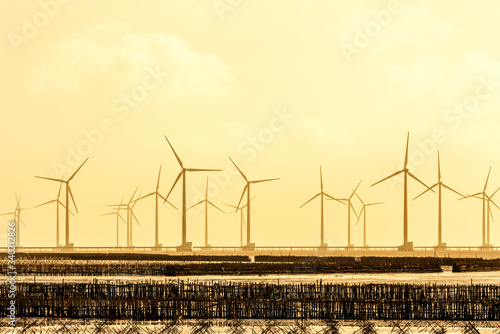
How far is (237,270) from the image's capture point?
Answer: 100000 mm

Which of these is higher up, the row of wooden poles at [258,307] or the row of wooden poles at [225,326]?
the row of wooden poles at [258,307]

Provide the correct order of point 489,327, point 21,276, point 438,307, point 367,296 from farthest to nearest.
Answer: point 21,276 → point 367,296 → point 438,307 → point 489,327

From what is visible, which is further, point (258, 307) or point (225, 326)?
point (258, 307)

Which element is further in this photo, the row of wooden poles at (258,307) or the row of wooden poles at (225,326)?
the row of wooden poles at (258,307)

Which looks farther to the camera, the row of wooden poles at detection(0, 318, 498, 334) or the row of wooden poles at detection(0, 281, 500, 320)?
the row of wooden poles at detection(0, 281, 500, 320)

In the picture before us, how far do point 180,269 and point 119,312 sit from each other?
4528 centimetres

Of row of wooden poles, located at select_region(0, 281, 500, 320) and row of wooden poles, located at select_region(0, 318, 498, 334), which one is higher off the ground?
row of wooden poles, located at select_region(0, 281, 500, 320)

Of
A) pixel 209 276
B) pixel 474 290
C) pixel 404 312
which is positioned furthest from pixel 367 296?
pixel 209 276

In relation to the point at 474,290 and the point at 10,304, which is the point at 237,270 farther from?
the point at 10,304

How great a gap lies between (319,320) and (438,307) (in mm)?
7150

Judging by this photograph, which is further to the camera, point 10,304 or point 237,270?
point 237,270

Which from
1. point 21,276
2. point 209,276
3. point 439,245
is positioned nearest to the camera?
point 209,276

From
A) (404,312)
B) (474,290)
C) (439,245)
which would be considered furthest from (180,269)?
(439,245)

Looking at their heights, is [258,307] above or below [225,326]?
above
